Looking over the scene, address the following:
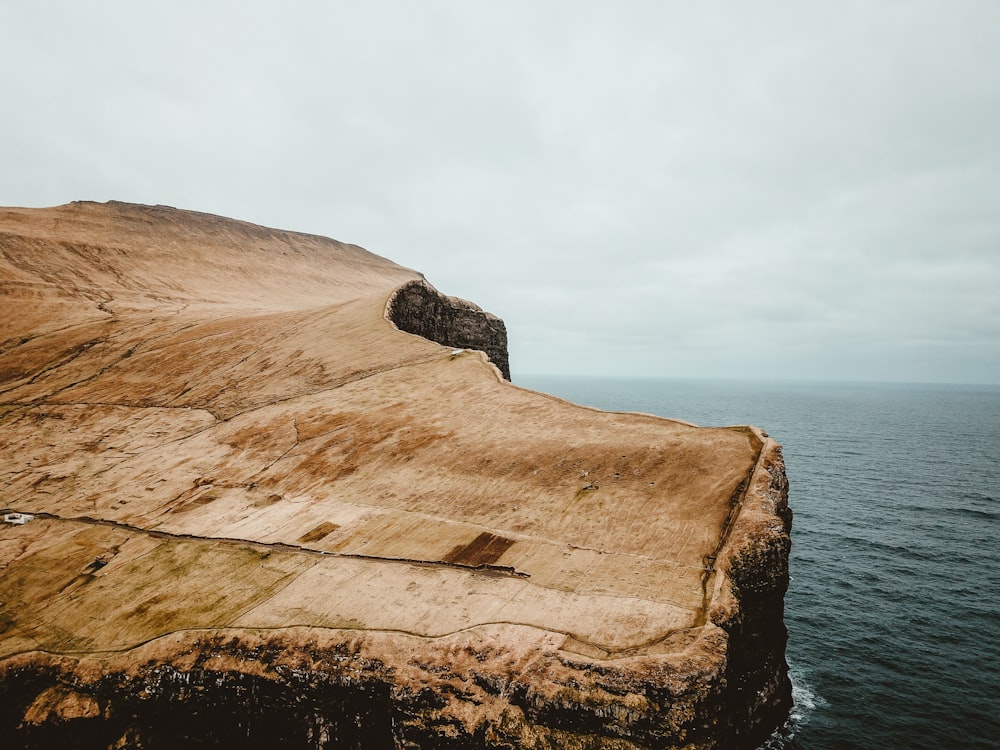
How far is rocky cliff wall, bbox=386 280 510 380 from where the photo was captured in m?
37.1

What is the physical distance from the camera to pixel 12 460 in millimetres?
23562

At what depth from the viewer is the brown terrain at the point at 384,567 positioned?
1019 centimetres

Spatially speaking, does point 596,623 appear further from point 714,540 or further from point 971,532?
point 971,532

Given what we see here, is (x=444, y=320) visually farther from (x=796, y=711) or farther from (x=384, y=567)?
(x=796, y=711)

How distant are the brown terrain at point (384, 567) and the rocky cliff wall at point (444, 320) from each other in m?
9.46

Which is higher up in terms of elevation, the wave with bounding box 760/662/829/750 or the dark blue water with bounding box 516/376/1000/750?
the dark blue water with bounding box 516/376/1000/750

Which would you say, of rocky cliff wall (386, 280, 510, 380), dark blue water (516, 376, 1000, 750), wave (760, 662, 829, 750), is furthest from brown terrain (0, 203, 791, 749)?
rocky cliff wall (386, 280, 510, 380)

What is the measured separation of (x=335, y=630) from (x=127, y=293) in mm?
54618

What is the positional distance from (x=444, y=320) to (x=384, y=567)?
103 ft

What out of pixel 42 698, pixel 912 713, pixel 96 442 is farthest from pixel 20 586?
pixel 912 713

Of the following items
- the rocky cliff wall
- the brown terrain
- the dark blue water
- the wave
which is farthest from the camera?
the rocky cliff wall

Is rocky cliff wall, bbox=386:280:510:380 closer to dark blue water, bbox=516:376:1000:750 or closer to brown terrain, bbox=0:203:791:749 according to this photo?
brown terrain, bbox=0:203:791:749

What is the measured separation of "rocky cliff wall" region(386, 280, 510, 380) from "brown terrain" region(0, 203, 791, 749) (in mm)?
9464

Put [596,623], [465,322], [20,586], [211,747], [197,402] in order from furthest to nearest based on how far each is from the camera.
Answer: [465,322], [197,402], [20,586], [211,747], [596,623]
